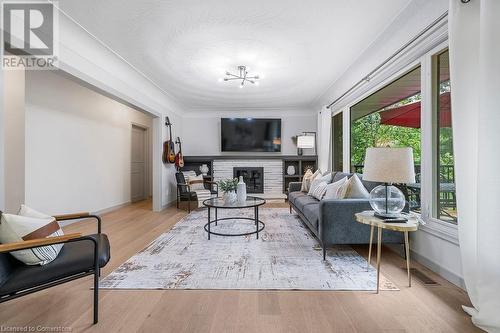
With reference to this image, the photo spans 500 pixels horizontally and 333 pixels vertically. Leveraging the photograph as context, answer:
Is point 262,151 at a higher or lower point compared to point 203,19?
lower

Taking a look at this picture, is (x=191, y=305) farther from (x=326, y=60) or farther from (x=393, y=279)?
(x=326, y=60)

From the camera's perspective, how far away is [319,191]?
3705 mm

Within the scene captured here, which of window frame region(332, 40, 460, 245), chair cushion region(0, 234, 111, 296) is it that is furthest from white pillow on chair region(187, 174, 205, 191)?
window frame region(332, 40, 460, 245)

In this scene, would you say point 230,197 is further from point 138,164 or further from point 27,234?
point 138,164

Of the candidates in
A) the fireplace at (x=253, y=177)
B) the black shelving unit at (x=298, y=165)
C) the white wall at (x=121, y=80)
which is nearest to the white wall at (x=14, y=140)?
the white wall at (x=121, y=80)

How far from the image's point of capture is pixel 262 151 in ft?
20.7

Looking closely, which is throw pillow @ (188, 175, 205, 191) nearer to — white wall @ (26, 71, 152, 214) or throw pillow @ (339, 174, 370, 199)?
white wall @ (26, 71, 152, 214)

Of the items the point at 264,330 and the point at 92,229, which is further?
the point at 92,229

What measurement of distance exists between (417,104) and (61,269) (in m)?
3.90

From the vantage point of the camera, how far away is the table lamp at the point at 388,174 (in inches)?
75.3

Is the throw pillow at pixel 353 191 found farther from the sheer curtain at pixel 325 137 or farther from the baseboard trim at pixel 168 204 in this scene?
A: the baseboard trim at pixel 168 204

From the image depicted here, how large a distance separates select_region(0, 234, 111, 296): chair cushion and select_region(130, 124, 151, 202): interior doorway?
4521 mm

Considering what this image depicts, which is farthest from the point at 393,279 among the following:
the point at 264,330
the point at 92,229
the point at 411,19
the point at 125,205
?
the point at 125,205

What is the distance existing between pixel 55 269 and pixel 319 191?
3201 mm
